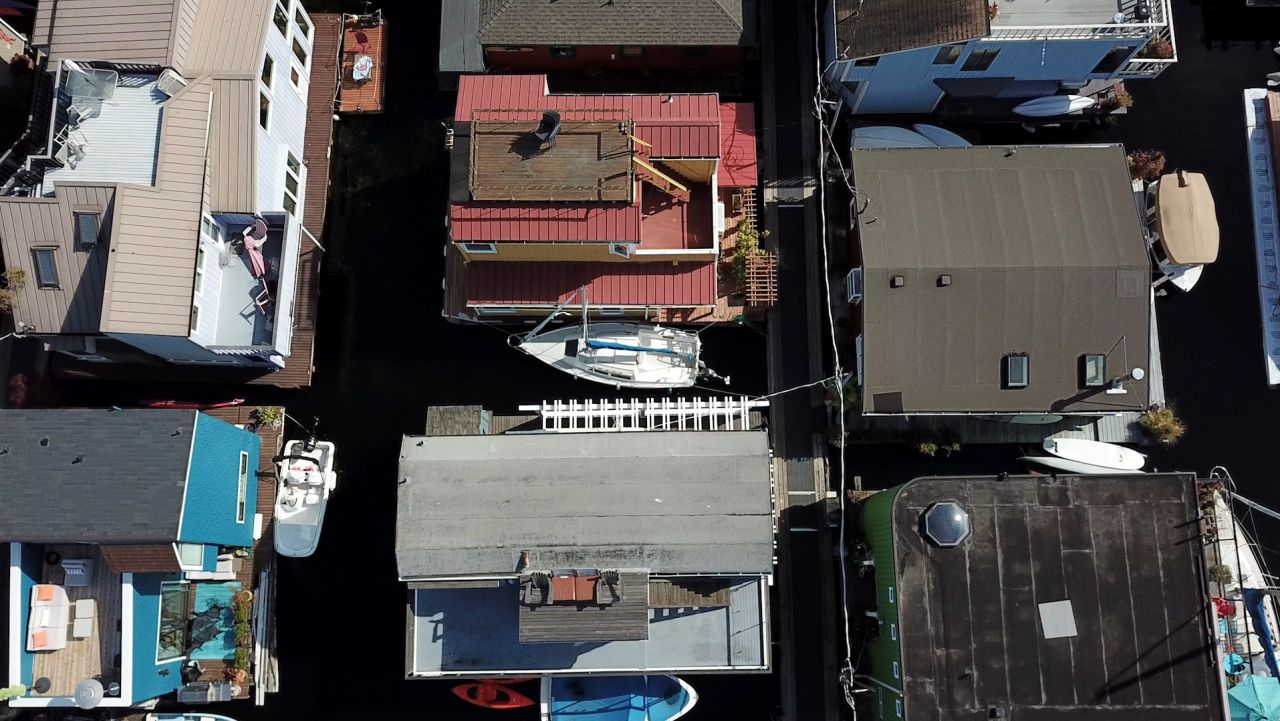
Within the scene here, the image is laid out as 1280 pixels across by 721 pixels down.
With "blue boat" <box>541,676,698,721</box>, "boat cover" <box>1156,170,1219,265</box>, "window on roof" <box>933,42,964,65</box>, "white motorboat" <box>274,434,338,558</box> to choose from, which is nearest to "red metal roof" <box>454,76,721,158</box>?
"window on roof" <box>933,42,964,65</box>

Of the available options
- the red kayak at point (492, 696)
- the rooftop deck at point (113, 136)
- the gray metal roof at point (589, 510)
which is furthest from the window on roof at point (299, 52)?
the red kayak at point (492, 696)

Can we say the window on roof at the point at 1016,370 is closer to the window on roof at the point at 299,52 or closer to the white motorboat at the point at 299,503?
the white motorboat at the point at 299,503

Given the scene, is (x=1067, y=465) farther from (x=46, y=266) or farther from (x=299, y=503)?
(x=46, y=266)

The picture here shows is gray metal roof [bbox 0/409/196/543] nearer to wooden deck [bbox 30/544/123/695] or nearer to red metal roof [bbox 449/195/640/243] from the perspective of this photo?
wooden deck [bbox 30/544/123/695]

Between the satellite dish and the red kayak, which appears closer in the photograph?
the satellite dish

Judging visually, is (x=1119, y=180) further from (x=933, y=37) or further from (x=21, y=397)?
(x=21, y=397)

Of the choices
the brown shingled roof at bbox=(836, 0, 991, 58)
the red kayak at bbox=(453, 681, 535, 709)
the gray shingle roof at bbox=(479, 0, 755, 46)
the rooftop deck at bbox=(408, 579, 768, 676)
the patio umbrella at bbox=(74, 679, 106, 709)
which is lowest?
the red kayak at bbox=(453, 681, 535, 709)
